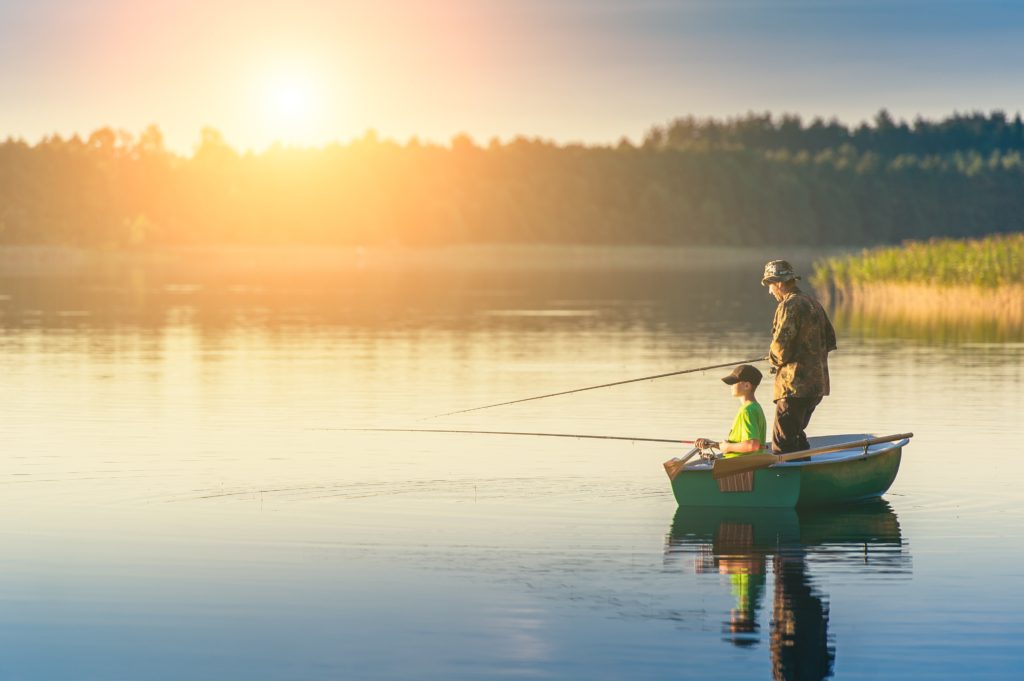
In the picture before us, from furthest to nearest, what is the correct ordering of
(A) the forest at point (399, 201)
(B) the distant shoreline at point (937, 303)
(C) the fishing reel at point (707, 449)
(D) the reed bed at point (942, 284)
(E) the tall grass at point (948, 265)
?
(A) the forest at point (399, 201), (E) the tall grass at point (948, 265), (D) the reed bed at point (942, 284), (B) the distant shoreline at point (937, 303), (C) the fishing reel at point (707, 449)

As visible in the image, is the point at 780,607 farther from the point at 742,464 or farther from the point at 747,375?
the point at 747,375

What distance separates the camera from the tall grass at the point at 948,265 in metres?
49.3

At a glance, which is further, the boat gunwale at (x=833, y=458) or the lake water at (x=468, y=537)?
the boat gunwale at (x=833, y=458)

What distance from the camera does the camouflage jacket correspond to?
51.3 ft

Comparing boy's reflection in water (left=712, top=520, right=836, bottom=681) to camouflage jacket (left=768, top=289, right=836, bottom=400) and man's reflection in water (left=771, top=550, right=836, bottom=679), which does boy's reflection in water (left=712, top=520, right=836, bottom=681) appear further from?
camouflage jacket (left=768, top=289, right=836, bottom=400)

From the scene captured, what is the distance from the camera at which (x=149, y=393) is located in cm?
2703

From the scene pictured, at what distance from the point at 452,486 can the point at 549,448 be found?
3343mm

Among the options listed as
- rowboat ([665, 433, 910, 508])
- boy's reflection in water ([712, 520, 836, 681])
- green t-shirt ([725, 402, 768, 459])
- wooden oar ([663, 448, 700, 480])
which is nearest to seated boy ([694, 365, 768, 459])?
green t-shirt ([725, 402, 768, 459])

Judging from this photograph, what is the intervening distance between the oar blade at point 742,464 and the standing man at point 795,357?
0.60 meters

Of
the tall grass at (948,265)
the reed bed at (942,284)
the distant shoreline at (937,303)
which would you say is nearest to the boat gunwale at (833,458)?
the reed bed at (942,284)

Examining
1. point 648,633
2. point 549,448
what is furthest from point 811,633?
point 549,448

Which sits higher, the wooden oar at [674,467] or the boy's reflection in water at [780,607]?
the wooden oar at [674,467]

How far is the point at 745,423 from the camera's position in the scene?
1530 centimetres

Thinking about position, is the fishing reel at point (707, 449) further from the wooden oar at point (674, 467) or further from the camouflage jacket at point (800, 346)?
the camouflage jacket at point (800, 346)
